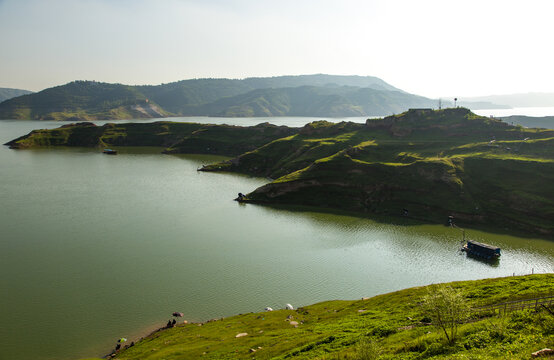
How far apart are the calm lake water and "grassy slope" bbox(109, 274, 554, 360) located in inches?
325

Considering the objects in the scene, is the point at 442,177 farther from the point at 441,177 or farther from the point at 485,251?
the point at 485,251

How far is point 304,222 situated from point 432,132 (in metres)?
113

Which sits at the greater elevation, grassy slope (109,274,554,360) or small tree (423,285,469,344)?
small tree (423,285,469,344)

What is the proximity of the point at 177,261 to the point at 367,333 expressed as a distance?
160 feet

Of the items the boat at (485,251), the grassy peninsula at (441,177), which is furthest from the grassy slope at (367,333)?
the grassy peninsula at (441,177)

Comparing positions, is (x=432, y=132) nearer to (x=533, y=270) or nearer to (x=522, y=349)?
(x=533, y=270)

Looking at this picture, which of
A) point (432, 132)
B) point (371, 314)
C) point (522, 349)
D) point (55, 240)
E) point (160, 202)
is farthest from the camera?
point (432, 132)

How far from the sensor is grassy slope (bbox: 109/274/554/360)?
26.7 meters

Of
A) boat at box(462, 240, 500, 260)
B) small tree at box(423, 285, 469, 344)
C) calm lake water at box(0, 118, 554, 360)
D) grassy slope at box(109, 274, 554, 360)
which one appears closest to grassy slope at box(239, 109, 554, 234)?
calm lake water at box(0, 118, 554, 360)

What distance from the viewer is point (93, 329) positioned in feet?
169

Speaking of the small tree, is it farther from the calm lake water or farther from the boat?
the boat

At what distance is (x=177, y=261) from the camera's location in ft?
240

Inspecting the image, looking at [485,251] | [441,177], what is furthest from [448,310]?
[441,177]

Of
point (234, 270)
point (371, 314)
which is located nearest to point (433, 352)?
point (371, 314)
